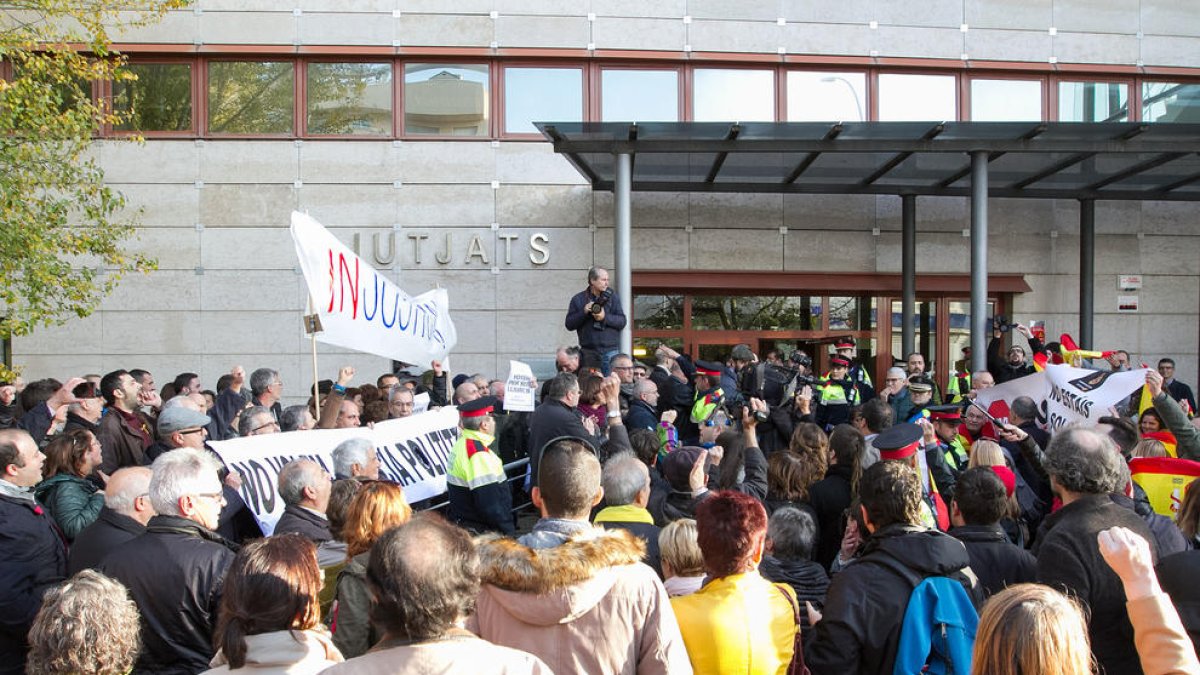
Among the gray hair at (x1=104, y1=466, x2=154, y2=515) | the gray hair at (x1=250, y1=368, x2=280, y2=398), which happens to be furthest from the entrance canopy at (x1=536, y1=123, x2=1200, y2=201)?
the gray hair at (x1=104, y1=466, x2=154, y2=515)

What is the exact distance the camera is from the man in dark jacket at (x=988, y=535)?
4.17 m

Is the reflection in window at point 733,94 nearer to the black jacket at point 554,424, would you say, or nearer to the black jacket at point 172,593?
the black jacket at point 554,424

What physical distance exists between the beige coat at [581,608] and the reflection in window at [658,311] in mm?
12722

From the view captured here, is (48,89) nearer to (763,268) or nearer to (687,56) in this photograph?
(687,56)

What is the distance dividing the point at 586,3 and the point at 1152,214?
10.1m

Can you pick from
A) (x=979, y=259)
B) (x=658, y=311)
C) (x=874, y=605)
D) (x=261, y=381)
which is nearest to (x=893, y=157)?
(x=979, y=259)

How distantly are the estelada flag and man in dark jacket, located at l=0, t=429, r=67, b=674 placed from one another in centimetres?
597

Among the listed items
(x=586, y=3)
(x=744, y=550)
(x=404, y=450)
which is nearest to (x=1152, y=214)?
(x=586, y=3)

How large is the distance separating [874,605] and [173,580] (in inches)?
106

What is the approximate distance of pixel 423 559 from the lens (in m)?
2.31

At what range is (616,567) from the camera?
9.66 ft

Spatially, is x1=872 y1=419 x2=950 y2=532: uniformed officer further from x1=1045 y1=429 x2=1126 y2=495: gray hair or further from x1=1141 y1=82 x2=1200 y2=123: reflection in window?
x1=1141 y1=82 x2=1200 y2=123: reflection in window

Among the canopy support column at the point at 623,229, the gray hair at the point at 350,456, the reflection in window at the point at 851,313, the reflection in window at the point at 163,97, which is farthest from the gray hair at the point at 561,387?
the reflection in window at the point at 163,97

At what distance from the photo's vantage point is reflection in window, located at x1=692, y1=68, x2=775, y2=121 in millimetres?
15289
